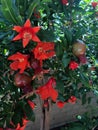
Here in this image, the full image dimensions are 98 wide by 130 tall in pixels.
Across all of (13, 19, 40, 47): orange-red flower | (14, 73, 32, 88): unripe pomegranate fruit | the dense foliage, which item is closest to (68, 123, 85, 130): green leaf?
the dense foliage

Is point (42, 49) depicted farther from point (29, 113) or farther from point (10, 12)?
point (29, 113)

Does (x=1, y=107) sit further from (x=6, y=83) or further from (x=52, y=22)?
(x=52, y=22)

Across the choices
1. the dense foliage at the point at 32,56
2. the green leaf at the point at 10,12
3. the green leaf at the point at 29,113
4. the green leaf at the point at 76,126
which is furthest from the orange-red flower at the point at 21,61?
the green leaf at the point at 76,126

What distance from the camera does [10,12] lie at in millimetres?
756

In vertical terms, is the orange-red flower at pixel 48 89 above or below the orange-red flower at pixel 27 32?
below

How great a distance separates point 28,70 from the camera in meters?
0.90

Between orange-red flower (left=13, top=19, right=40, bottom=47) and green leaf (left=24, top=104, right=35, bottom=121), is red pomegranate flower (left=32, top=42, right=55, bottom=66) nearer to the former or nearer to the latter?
orange-red flower (left=13, top=19, right=40, bottom=47)

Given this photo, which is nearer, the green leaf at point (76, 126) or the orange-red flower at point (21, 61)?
the orange-red flower at point (21, 61)

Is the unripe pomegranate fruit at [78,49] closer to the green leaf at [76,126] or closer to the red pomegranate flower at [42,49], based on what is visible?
the red pomegranate flower at [42,49]

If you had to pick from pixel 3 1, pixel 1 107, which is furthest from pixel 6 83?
pixel 3 1

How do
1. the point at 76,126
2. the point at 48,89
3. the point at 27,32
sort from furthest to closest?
the point at 76,126, the point at 48,89, the point at 27,32

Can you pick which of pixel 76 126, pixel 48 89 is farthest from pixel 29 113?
pixel 76 126

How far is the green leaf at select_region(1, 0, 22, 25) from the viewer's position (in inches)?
29.2

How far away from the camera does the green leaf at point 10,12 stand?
0.74 metres
